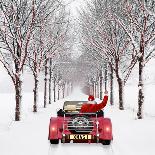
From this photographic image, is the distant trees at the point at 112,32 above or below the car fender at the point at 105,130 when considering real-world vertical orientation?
above

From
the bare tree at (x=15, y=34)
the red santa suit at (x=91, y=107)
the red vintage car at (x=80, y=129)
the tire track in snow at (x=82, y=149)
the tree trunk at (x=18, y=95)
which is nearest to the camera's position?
the tire track in snow at (x=82, y=149)

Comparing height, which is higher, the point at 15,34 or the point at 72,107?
the point at 15,34

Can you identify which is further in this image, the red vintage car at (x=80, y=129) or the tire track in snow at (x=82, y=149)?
the red vintage car at (x=80, y=129)

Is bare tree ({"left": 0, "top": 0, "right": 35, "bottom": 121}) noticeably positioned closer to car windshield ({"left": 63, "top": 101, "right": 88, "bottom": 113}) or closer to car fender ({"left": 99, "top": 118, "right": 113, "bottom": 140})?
car windshield ({"left": 63, "top": 101, "right": 88, "bottom": 113})

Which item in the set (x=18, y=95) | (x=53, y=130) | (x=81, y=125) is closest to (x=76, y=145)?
(x=81, y=125)

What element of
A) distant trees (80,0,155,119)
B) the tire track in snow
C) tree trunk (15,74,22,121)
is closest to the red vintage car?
the tire track in snow

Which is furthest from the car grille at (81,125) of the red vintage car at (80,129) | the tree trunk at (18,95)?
the tree trunk at (18,95)

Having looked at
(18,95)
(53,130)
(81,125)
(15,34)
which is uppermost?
(15,34)

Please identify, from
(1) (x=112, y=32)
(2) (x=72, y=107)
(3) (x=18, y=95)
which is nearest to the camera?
(2) (x=72, y=107)

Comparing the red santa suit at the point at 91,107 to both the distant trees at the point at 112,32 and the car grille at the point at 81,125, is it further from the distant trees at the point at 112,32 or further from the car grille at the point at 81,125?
→ the distant trees at the point at 112,32

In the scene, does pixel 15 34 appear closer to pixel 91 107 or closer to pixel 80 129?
pixel 91 107

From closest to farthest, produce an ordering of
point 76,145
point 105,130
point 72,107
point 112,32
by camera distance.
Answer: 1. point 105,130
2. point 76,145
3. point 72,107
4. point 112,32

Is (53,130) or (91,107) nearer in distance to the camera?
(53,130)

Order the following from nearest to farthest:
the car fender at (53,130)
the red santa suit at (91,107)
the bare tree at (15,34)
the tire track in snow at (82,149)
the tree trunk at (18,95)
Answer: the tire track in snow at (82,149) → the car fender at (53,130) → the red santa suit at (91,107) → the bare tree at (15,34) → the tree trunk at (18,95)
